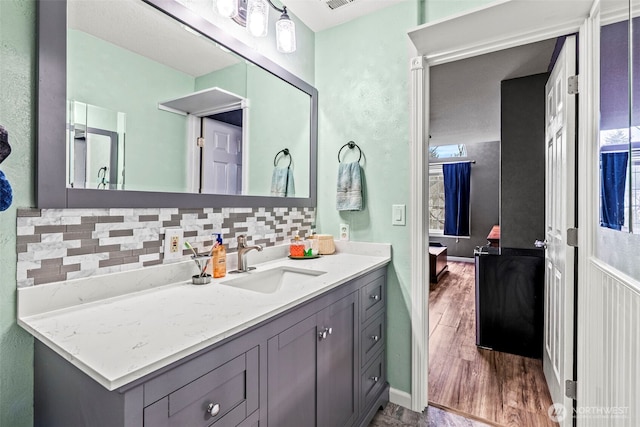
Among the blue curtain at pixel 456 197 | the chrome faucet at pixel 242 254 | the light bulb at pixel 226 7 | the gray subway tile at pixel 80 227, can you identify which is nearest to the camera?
the gray subway tile at pixel 80 227

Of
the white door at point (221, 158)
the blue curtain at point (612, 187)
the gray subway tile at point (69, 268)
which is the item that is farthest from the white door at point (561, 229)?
the gray subway tile at point (69, 268)

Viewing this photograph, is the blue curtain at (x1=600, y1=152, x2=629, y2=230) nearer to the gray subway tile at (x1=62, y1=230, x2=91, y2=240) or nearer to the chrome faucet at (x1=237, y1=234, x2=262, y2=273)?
the chrome faucet at (x1=237, y1=234, x2=262, y2=273)

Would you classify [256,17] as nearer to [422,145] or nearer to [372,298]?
[422,145]

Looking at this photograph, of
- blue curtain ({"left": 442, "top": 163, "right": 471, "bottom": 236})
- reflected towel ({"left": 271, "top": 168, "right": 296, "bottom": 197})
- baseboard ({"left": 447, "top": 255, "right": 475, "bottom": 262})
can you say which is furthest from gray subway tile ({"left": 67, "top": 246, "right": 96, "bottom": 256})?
Answer: baseboard ({"left": 447, "top": 255, "right": 475, "bottom": 262})

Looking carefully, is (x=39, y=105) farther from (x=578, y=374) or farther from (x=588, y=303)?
(x=578, y=374)

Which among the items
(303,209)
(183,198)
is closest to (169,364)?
(183,198)

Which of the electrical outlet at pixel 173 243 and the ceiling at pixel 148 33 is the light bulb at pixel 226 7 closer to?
the ceiling at pixel 148 33

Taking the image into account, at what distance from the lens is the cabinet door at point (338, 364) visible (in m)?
1.31

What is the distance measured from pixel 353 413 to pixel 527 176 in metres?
2.59

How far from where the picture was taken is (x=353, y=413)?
1.55 meters

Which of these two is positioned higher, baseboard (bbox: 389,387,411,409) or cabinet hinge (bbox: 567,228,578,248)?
cabinet hinge (bbox: 567,228,578,248)

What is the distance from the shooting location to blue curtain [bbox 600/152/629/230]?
1105 millimetres

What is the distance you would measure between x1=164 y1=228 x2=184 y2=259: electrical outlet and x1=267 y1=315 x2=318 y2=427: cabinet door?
591 mm

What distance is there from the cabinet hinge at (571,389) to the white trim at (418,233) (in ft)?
2.26
